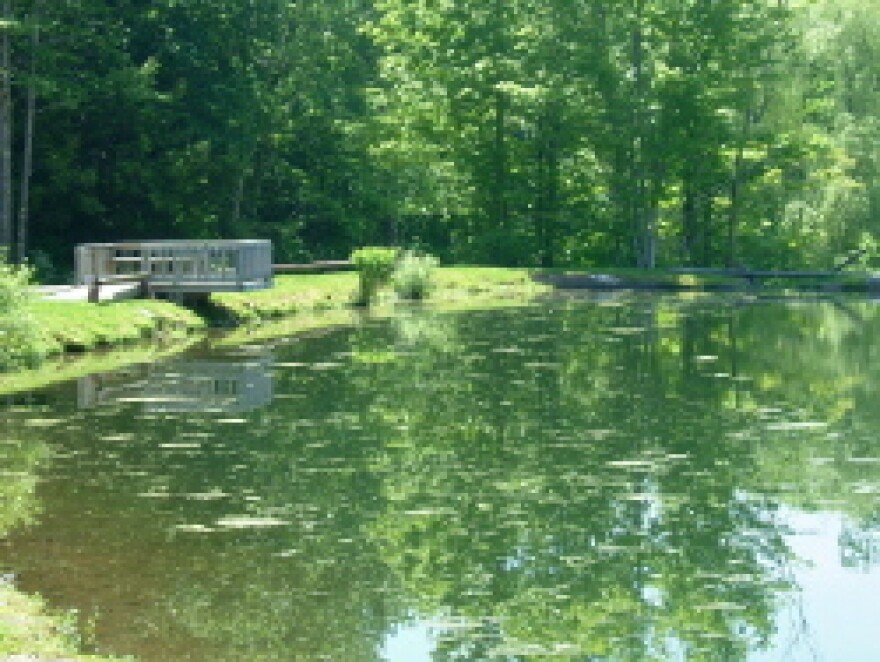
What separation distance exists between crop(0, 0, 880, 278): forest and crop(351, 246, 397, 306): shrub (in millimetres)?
8889

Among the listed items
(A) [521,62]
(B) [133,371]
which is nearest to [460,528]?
(B) [133,371]

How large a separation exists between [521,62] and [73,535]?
50375 mm

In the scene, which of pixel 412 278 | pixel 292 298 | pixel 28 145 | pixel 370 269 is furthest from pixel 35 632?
pixel 412 278

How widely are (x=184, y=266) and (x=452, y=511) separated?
24271 mm

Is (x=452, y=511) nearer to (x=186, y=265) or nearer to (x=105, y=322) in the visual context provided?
(x=105, y=322)

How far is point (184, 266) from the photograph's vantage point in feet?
128

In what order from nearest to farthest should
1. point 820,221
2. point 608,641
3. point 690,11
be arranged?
point 608,641 < point 690,11 < point 820,221

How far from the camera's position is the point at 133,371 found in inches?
1142

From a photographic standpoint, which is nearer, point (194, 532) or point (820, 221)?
point (194, 532)

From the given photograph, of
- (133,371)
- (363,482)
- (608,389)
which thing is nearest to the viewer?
(363,482)

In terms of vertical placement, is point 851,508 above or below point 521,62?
below

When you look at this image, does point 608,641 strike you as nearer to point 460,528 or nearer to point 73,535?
point 460,528

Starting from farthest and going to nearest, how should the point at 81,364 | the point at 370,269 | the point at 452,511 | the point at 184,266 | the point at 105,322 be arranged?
the point at 370,269
the point at 184,266
the point at 105,322
the point at 81,364
the point at 452,511

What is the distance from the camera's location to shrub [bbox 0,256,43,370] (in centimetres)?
2622
